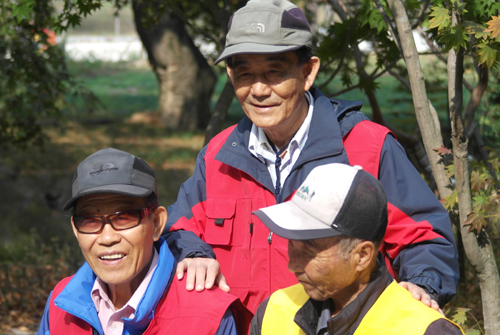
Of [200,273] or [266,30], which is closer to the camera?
[200,273]

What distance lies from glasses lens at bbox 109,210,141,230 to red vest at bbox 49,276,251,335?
13.1 inches

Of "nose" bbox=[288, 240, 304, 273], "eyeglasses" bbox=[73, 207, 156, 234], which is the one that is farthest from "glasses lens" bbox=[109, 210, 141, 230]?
"nose" bbox=[288, 240, 304, 273]

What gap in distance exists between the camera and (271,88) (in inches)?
108

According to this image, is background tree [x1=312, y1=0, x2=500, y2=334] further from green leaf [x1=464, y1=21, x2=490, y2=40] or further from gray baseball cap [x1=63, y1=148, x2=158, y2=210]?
gray baseball cap [x1=63, y1=148, x2=158, y2=210]

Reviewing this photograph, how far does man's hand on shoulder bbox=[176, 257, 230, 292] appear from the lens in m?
2.49

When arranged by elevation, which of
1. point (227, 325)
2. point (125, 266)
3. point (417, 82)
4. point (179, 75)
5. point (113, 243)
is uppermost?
point (417, 82)

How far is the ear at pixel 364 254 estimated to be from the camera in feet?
6.32

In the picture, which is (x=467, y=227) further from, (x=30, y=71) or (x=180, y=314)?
(x=30, y=71)

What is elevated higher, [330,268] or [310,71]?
[310,71]

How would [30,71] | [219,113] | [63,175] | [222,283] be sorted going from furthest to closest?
1. [63,175]
2. [30,71]
3. [219,113]
4. [222,283]

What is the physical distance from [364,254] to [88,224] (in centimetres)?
117

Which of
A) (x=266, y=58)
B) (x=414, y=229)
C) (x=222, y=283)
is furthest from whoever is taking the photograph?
(x=266, y=58)

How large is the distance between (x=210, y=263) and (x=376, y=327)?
909mm

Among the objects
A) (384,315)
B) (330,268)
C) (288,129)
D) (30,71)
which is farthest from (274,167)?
(30,71)
